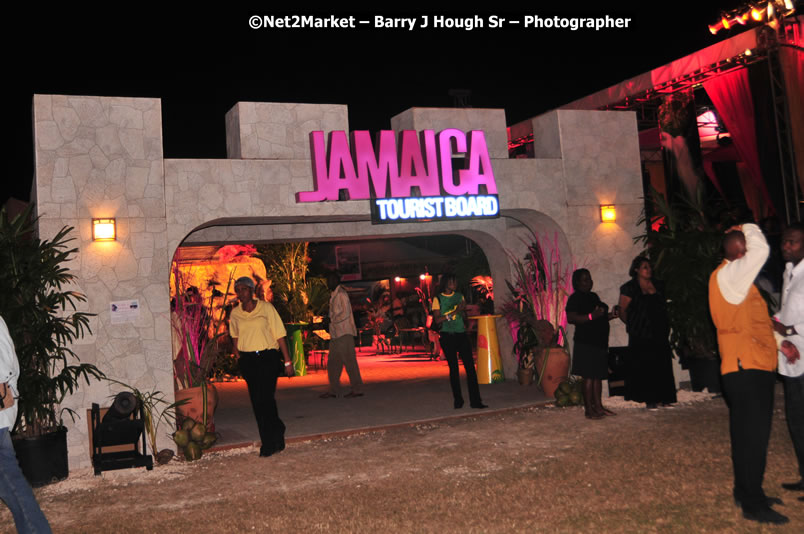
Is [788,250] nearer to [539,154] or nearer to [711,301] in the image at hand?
[711,301]

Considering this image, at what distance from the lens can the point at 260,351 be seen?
6.73 meters

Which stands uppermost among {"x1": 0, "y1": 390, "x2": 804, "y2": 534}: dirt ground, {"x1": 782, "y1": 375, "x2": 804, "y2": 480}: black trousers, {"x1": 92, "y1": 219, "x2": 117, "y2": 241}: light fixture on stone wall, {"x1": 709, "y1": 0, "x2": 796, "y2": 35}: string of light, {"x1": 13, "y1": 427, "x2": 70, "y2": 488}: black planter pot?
{"x1": 709, "y1": 0, "x2": 796, "y2": 35}: string of light

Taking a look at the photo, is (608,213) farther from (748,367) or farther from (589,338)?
(748,367)

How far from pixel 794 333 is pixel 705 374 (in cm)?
441

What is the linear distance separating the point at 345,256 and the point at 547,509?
19131 mm

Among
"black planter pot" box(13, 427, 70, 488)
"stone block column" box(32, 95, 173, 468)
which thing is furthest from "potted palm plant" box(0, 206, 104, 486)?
"stone block column" box(32, 95, 173, 468)

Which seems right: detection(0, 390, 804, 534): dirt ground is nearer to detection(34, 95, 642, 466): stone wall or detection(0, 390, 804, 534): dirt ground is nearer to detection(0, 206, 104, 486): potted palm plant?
detection(0, 206, 104, 486): potted palm plant

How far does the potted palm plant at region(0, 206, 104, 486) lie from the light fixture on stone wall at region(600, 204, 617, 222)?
613 centimetres

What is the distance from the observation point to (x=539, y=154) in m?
9.73

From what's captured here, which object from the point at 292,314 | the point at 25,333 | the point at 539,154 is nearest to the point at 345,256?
the point at 292,314

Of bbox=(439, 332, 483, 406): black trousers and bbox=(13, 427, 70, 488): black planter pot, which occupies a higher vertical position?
bbox=(439, 332, 483, 406): black trousers

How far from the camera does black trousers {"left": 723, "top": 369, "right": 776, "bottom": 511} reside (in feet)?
13.6

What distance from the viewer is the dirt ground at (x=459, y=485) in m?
4.49

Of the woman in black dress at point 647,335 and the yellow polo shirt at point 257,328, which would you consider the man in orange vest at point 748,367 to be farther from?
the yellow polo shirt at point 257,328
